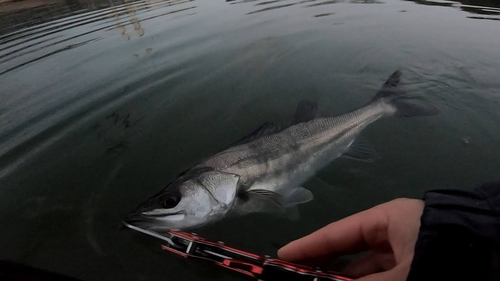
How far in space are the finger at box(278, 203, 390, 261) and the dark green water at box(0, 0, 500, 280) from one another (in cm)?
107

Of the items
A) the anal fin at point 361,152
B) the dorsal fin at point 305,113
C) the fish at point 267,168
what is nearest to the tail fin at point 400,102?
the fish at point 267,168

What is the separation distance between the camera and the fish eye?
3.08m

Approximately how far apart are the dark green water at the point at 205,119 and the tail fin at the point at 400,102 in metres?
0.18

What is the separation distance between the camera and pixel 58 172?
13.8 ft

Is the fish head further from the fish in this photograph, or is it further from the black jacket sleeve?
the black jacket sleeve

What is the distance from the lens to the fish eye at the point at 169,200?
3.08 meters

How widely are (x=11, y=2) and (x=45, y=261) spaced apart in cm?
3742

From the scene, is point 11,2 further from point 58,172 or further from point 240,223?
point 240,223

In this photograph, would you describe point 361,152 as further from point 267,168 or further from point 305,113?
point 267,168

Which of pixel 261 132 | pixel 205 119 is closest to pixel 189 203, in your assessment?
pixel 261 132

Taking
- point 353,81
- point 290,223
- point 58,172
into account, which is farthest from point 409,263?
point 353,81

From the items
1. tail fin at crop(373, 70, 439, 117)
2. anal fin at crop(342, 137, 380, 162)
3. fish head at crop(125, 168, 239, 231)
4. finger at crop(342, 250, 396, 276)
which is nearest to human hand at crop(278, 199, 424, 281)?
finger at crop(342, 250, 396, 276)

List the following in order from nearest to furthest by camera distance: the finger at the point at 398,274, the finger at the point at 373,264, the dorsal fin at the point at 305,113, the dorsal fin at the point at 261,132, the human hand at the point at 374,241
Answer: the finger at the point at 398,274 < the human hand at the point at 374,241 < the finger at the point at 373,264 < the dorsal fin at the point at 261,132 < the dorsal fin at the point at 305,113

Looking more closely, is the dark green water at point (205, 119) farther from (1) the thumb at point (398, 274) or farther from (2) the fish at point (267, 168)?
(1) the thumb at point (398, 274)
